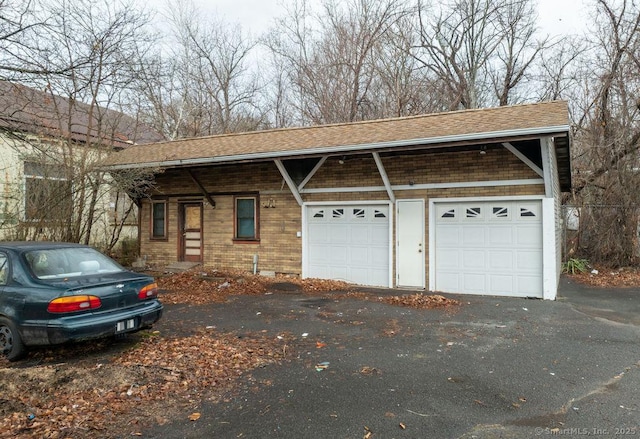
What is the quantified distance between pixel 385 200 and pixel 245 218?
4.28 metres

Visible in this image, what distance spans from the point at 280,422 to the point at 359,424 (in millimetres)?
679

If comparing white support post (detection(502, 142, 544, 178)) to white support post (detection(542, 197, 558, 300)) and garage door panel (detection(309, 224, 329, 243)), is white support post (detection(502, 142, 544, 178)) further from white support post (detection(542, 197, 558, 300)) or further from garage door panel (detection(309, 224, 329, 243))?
garage door panel (detection(309, 224, 329, 243))

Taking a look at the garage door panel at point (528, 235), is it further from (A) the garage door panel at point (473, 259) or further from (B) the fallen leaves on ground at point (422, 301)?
(B) the fallen leaves on ground at point (422, 301)

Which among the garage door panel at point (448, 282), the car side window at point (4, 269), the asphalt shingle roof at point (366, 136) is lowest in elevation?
the garage door panel at point (448, 282)

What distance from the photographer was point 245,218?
12445mm

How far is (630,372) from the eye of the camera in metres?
4.87

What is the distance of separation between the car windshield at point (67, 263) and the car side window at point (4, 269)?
0.25 meters

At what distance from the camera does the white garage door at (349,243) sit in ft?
35.4

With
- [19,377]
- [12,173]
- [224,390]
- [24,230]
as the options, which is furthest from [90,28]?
[224,390]

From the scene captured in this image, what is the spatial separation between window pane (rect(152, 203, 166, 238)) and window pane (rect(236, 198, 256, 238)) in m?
2.87

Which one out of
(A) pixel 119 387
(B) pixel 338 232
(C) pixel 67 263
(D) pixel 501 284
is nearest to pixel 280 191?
(B) pixel 338 232

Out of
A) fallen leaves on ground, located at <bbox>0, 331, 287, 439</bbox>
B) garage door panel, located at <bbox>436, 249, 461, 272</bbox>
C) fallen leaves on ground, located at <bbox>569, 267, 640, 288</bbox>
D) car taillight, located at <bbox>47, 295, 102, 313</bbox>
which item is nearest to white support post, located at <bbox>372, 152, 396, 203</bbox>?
garage door panel, located at <bbox>436, 249, 461, 272</bbox>

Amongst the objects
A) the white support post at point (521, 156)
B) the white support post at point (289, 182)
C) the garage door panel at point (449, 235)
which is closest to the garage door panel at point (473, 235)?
the garage door panel at point (449, 235)

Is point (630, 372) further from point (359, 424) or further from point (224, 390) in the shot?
Result: point (224, 390)
